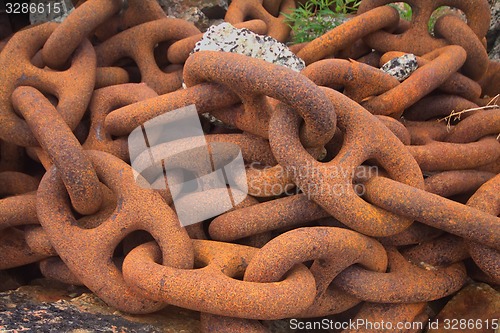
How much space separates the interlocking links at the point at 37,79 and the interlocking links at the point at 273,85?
45 centimetres

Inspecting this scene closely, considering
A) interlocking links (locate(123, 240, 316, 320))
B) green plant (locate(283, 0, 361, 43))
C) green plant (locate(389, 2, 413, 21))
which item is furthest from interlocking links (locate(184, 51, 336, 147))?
green plant (locate(389, 2, 413, 21))

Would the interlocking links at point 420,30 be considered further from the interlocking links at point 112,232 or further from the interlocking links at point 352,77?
the interlocking links at point 112,232

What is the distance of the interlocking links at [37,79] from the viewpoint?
64.6 inches

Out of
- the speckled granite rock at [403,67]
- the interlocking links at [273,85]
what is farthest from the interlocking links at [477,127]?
the interlocking links at [273,85]

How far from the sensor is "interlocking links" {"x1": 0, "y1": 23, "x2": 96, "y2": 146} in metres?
1.64

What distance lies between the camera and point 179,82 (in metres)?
1.98

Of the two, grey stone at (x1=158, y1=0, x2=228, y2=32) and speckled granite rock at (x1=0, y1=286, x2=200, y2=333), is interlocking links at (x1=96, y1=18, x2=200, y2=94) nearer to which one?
grey stone at (x1=158, y1=0, x2=228, y2=32)

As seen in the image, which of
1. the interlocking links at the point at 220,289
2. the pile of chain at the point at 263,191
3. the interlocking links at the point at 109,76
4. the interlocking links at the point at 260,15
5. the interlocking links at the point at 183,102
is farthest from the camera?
the interlocking links at the point at 260,15

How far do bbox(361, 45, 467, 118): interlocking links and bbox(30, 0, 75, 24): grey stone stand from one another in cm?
144

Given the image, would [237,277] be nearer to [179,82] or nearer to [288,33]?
[179,82]

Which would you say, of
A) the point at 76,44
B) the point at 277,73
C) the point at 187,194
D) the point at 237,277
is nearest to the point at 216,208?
the point at 187,194

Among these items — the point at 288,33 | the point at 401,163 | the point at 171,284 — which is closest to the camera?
the point at 171,284

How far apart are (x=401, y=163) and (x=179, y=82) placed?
3.14 feet

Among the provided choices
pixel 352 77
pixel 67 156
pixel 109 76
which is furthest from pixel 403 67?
pixel 67 156
